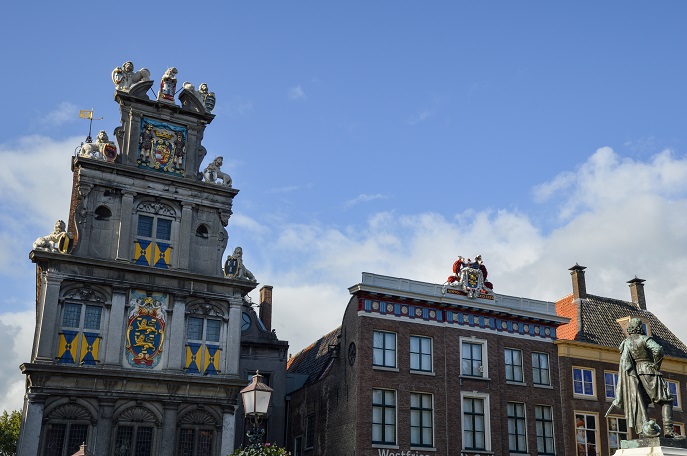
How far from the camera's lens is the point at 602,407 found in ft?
135

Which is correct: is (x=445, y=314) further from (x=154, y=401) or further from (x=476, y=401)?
(x=154, y=401)

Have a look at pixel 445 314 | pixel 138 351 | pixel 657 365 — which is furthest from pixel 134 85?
pixel 657 365

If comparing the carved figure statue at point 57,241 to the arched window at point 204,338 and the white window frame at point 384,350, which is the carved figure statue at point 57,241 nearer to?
the arched window at point 204,338

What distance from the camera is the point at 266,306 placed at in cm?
4409

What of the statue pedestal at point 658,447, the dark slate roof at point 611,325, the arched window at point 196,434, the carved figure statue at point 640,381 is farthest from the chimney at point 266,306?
the statue pedestal at point 658,447

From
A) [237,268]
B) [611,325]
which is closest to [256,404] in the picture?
[237,268]

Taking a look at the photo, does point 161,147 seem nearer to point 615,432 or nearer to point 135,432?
point 135,432

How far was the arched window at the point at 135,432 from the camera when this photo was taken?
30.9 metres

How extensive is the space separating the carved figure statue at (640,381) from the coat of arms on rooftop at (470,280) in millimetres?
21663

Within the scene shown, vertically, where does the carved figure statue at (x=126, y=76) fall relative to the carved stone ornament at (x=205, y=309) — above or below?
above

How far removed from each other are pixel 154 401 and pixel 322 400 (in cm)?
1000

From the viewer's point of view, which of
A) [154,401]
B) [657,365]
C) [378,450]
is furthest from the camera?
[378,450]

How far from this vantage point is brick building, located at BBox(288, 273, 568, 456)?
35.9 metres

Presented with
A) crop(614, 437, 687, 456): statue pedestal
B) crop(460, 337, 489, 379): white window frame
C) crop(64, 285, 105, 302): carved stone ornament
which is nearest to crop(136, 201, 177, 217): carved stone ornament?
crop(64, 285, 105, 302): carved stone ornament
